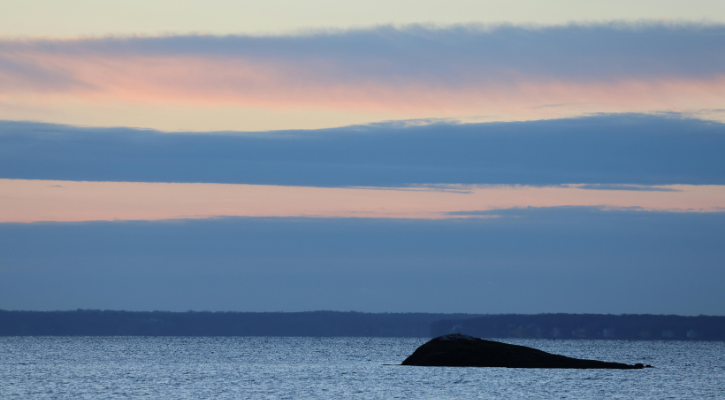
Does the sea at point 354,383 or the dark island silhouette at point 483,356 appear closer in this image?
the sea at point 354,383

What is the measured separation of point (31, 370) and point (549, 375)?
74507mm

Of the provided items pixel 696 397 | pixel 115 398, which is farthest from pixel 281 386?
pixel 696 397

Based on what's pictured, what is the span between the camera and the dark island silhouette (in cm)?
12112

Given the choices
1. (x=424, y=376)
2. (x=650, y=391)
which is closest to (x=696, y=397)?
(x=650, y=391)

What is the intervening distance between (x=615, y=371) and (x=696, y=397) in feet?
120

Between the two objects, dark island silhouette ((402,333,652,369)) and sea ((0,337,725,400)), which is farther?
dark island silhouette ((402,333,652,369))

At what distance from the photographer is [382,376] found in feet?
377

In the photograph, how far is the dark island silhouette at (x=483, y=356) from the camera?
397 ft

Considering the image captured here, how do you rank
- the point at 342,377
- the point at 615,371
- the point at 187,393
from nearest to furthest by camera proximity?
the point at 187,393 → the point at 342,377 → the point at 615,371

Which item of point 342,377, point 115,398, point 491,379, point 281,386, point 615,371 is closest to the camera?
point 115,398

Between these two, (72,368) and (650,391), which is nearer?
(650,391)

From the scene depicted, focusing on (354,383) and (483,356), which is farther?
(483,356)

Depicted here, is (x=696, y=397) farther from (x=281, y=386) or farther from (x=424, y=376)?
(x=281, y=386)

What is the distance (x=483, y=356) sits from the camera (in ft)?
397
